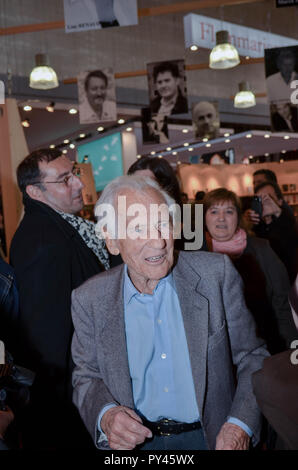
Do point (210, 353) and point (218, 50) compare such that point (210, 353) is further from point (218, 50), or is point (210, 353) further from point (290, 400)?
point (218, 50)

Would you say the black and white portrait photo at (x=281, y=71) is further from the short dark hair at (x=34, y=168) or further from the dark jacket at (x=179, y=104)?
the short dark hair at (x=34, y=168)

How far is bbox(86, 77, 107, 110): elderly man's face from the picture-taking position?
7438 millimetres

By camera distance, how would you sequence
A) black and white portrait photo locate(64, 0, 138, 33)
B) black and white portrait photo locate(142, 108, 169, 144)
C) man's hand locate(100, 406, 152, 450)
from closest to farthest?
man's hand locate(100, 406, 152, 450)
black and white portrait photo locate(64, 0, 138, 33)
black and white portrait photo locate(142, 108, 169, 144)

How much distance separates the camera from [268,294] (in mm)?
3500

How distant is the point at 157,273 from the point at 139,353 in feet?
1.16

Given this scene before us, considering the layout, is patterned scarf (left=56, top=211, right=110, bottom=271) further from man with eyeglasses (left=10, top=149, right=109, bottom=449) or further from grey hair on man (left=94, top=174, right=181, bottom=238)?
grey hair on man (left=94, top=174, right=181, bottom=238)

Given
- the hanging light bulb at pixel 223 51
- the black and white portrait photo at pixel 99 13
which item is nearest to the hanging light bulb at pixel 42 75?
the black and white portrait photo at pixel 99 13

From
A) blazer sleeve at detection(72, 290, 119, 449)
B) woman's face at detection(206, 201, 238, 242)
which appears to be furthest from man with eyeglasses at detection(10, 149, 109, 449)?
woman's face at detection(206, 201, 238, 242)

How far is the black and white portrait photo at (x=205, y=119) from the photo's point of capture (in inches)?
371

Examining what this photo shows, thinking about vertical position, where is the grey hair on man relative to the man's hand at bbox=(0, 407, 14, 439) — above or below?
above

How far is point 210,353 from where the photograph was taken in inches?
75.5

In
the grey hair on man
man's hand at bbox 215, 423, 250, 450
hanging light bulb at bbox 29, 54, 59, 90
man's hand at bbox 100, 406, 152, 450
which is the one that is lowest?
man's hand at bbox 215, 423, 250, 450

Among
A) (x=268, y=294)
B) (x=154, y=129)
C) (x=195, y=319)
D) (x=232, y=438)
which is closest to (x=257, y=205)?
(x=268, y=294)
